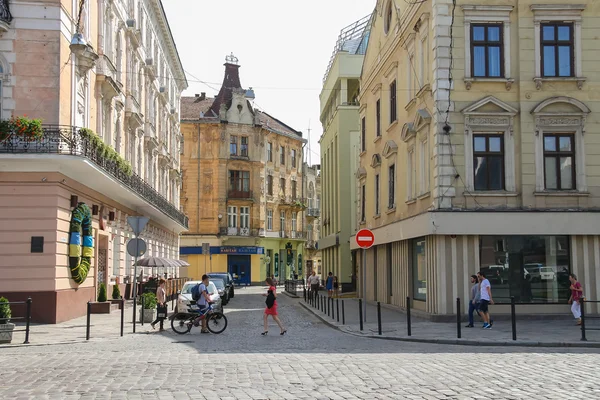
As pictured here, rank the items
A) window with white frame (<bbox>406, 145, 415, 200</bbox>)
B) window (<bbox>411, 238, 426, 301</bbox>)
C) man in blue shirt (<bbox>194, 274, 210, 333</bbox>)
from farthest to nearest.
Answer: window with white frame (<bbox>406, 145, 415, 200</bbox>)
window (<bbox>411, 238, 426, 301</bbox>)
man in blue shirt (<bbox>194, 274, 210, 333</bbox>)

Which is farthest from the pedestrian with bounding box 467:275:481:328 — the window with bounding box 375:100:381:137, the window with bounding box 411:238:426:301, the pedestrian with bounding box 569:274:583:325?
the window with bounding box 375:100:381:137

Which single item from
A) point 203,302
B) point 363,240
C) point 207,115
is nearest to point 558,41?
point 363,240

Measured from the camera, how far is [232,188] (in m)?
71.1

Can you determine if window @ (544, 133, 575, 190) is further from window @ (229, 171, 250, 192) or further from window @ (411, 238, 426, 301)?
window @ (229, 171, 250, 192)

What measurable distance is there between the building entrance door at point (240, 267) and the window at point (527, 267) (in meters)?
49.6

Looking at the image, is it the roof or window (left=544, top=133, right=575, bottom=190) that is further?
the roof

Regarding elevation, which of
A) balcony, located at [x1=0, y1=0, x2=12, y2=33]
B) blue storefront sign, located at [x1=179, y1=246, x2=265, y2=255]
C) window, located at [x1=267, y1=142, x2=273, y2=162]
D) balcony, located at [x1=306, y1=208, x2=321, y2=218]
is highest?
window, located at [x1=267, y1=142, x2=273, y2=162]

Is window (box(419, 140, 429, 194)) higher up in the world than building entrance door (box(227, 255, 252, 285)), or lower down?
higher up

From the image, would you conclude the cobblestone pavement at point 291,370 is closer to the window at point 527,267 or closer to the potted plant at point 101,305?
the window at point 527,267

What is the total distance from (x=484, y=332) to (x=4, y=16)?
16.1 metres

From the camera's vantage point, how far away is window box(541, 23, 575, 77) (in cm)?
2338

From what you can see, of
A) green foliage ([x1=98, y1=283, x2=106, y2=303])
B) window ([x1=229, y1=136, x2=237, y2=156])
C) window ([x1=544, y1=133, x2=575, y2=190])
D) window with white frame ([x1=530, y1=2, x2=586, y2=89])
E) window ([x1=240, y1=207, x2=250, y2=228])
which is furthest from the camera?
window ([x1=240, y1=207, x2=250, y2=228])

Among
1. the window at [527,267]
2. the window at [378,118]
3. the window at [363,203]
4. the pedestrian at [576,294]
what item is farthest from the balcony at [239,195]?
the pedestrian at [576,294]

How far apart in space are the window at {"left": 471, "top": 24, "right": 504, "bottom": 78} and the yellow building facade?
4803 centimetres
